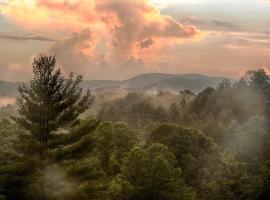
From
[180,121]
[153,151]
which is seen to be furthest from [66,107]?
[180,121]

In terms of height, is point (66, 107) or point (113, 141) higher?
point (66, 107)

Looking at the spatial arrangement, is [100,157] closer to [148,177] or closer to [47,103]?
[148,177]

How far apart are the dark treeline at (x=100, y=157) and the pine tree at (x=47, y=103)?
0.07 meters

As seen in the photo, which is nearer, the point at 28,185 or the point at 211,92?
the point at 28,185

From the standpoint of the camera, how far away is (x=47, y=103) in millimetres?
41938

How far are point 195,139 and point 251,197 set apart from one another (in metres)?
17.3

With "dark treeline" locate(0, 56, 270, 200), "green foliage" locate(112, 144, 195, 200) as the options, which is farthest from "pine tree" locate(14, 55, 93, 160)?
"green foliage" locate(112, 144, 195, 200)

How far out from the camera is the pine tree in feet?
136

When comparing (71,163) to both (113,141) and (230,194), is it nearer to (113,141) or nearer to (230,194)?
(113,141)

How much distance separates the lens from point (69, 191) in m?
42.1

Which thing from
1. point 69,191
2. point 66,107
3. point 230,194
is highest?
point 66,107

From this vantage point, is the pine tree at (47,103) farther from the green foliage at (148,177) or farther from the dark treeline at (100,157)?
the green foliage at (148,177)

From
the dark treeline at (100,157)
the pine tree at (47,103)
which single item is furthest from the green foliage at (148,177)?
the pine tree at (47,103)

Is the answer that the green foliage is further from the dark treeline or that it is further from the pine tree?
the pine tree
